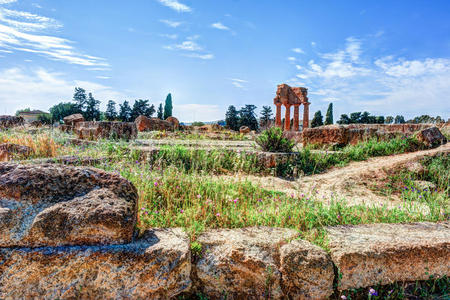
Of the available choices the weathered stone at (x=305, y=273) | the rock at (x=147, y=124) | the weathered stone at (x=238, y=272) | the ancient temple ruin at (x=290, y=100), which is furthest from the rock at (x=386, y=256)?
the ancient temple ruin at (x=290, y=100)

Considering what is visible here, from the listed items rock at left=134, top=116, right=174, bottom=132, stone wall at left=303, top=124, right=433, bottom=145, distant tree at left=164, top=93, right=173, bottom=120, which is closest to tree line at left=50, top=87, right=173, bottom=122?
distant tree at left=164, top=93, right=173, bottom=120

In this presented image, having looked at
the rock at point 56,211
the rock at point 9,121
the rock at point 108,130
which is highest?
the rock at point 9,121

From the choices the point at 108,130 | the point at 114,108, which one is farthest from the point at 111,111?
the point at 108,130

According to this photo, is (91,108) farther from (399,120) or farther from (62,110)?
(399,120)

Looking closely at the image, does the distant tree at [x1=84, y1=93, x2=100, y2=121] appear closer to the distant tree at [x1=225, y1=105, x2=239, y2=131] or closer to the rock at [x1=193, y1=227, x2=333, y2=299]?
the distant tree at [x1=225, y1=105, x2=239, y2=131]

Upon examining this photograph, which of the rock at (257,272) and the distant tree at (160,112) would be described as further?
the distant tree at (160,112)

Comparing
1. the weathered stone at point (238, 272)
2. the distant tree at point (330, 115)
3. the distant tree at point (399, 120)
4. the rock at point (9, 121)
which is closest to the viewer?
the weathered stone at point (238, 272)

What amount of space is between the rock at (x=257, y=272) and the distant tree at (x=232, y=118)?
25.2 m

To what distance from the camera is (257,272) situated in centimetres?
199

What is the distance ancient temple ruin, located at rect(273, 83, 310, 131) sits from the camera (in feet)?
75.4

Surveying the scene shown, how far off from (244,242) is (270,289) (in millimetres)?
377

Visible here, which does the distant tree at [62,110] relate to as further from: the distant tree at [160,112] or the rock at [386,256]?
the rock at [386,256]

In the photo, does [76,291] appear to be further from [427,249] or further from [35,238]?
[427,249]

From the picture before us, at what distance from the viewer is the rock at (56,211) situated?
1707mm
